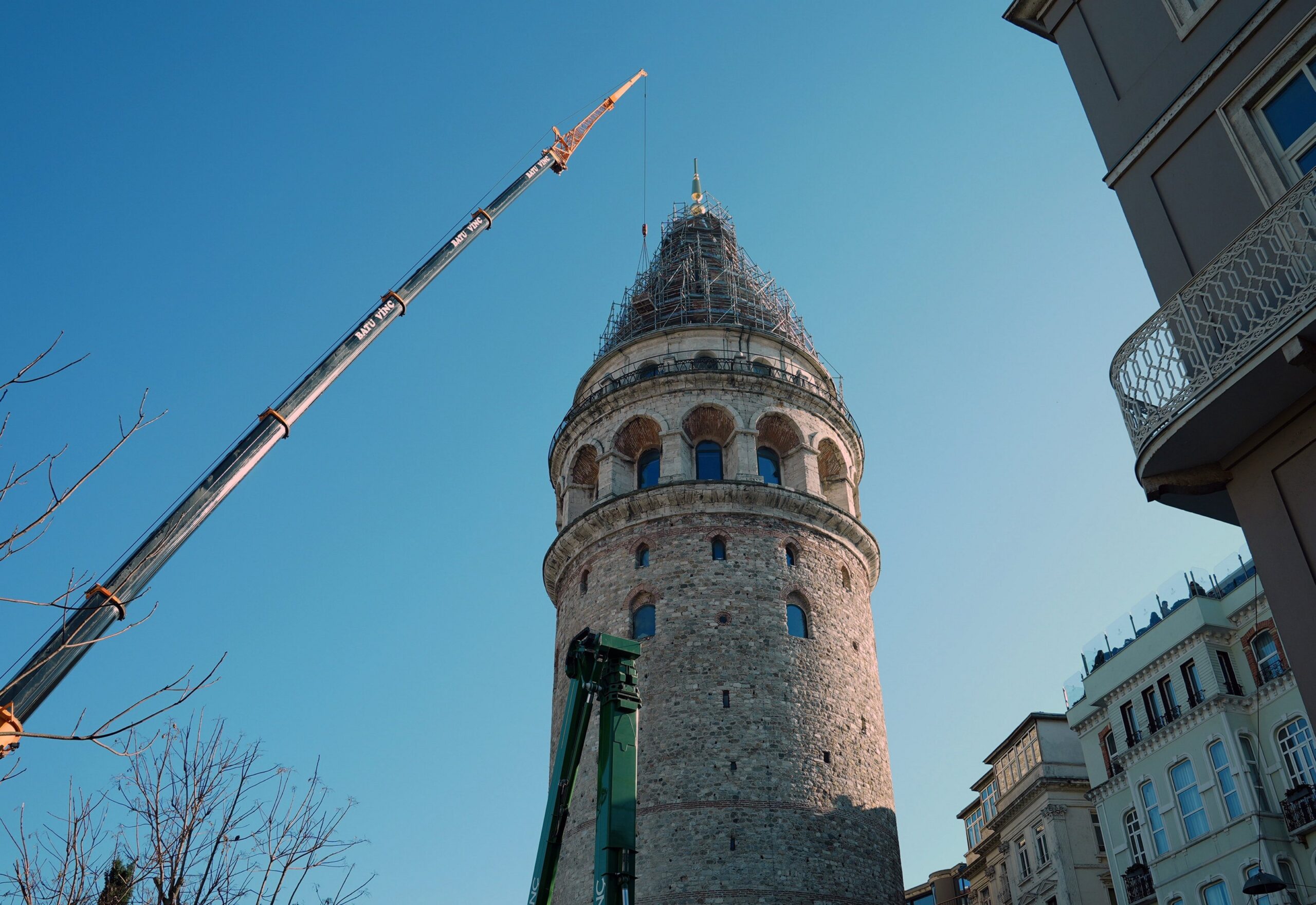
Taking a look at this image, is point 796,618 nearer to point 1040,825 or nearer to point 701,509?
point 701,509

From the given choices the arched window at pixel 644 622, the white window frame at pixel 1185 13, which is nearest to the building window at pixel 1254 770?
the arched window at pixel 644 622

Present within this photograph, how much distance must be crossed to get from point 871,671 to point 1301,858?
1085 centimetres

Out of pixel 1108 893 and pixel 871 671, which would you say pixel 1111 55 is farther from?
pixel 1108 893

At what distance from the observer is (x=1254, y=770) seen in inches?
891

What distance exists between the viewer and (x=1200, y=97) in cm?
1116

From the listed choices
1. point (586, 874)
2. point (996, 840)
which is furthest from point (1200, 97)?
point (996, 840)

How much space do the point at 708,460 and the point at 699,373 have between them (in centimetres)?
255

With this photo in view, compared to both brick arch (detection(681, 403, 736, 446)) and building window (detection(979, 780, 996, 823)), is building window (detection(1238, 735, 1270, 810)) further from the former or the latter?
building window (detection(979, 780, 996, 823))

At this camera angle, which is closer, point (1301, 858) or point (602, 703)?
point (602, 703)

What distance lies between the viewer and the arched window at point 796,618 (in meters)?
28.3

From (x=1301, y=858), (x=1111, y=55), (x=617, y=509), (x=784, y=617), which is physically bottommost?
(x=1301, y=858)

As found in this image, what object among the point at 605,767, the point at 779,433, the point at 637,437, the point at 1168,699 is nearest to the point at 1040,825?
the point at 1168,699

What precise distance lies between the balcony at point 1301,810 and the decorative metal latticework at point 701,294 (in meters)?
19.1

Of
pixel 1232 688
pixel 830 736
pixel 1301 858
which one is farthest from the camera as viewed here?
pixel 830 736
